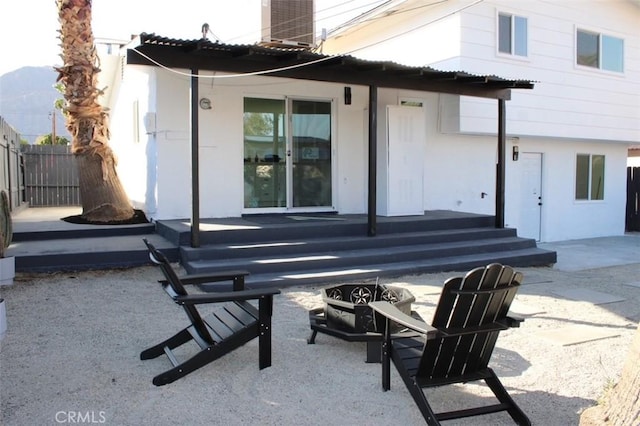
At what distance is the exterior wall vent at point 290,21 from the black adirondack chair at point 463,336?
7730 mm

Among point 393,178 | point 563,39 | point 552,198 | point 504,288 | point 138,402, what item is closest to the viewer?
point 504,288

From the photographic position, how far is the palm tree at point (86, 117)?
9688 millimetres

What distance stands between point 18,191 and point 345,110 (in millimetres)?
9471

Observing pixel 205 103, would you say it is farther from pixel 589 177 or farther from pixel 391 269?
pixel 589 177

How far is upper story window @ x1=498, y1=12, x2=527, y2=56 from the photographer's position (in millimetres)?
11188

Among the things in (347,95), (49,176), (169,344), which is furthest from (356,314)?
(49,176)

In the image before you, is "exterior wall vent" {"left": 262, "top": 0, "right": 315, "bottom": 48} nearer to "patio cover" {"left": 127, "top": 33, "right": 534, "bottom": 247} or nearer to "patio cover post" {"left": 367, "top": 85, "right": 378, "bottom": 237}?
"patio cover" {"left": 127, "top": 33, "right": 534, "bottom": 247}

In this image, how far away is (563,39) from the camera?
39.6 ft

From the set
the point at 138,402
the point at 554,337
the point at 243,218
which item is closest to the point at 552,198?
the point at 243,218

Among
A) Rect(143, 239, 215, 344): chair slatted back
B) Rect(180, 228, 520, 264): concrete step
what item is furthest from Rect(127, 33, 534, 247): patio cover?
Rect(143, 239, 215, 344): chair slatted back

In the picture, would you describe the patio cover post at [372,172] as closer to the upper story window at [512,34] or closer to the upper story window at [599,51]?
the upper story window at [512,34]

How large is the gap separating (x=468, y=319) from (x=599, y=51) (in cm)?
1236

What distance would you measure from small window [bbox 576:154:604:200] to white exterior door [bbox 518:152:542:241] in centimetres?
153

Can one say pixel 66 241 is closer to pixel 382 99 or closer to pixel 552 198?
pixel 382 99
